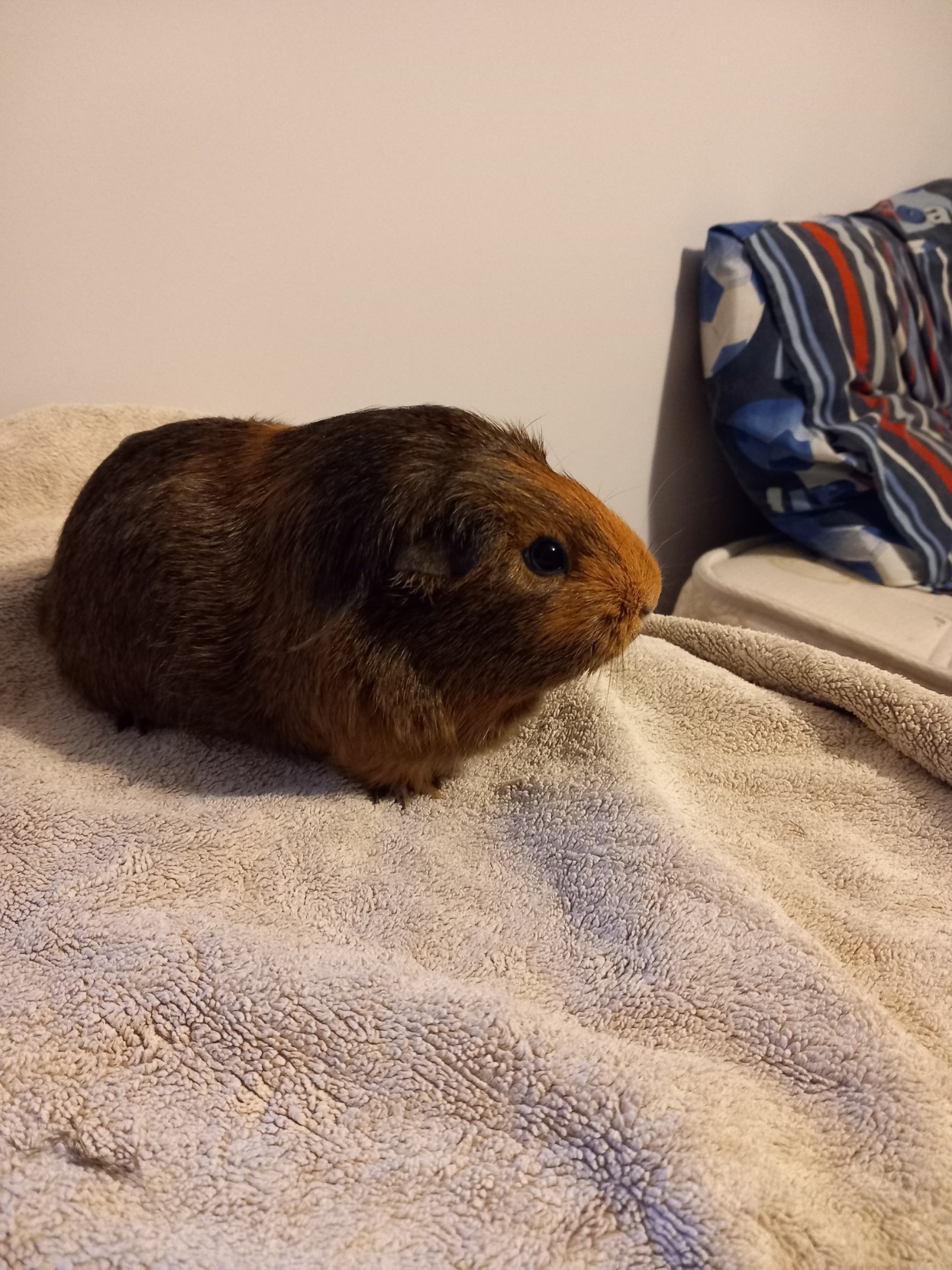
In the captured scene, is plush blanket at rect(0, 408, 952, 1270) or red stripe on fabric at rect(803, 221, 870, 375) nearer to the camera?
plush blanket at rect(0, 408, 952, 1270)

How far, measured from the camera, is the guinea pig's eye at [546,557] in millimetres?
668

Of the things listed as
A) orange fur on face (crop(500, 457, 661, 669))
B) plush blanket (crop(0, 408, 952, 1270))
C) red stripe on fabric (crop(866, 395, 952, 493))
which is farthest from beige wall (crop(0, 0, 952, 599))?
orange fur on face (crop(500, 457, 661, 669))

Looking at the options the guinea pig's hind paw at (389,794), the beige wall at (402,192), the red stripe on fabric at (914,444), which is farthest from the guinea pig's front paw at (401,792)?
the red stripe on fabric at (914,444)

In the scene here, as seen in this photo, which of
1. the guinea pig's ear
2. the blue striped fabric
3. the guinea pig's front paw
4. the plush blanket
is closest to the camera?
the plush blanket

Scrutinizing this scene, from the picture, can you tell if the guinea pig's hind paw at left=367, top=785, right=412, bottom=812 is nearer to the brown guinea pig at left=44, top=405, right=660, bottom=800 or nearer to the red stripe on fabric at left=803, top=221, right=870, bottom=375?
the brown guinea pig at left=44, top=405, right=660, bottom=800

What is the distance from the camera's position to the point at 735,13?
1.31 meters

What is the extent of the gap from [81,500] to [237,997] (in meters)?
0.50

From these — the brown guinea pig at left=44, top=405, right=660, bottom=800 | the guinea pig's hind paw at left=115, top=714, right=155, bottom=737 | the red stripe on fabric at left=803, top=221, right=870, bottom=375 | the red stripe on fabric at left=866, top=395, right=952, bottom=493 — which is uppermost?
the red stripe on fabric at left=803, top=221, right=870, bottom=375

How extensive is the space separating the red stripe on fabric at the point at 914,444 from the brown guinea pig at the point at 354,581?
3.29 feet

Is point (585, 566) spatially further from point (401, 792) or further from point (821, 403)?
point (821, 403)

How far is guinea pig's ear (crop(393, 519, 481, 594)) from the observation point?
2.12 ft

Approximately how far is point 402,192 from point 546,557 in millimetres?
671

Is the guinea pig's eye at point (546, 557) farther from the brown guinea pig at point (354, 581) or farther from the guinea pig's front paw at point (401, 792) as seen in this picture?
the guinea pig's front paw at point (401, 792)

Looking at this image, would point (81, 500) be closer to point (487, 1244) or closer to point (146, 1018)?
point (146, 1018)
